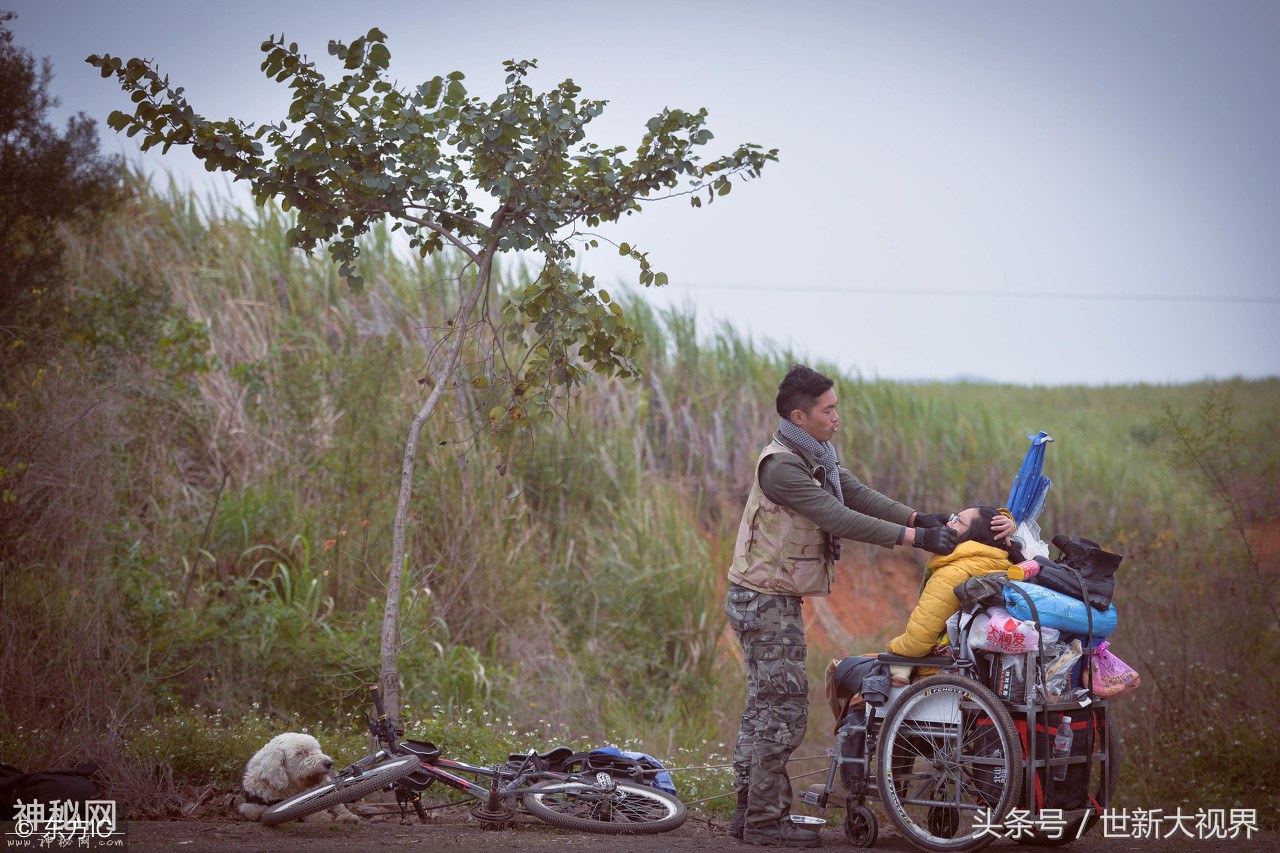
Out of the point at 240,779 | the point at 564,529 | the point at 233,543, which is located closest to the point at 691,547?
the point at 564,529

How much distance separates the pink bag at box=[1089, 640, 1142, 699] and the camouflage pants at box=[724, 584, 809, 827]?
4.55 feet

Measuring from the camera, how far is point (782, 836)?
5.82 meters

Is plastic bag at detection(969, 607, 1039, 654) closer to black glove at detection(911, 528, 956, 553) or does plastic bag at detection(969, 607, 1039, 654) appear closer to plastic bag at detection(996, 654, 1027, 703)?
plastic bag at detection(996, 654, 1027, 703)

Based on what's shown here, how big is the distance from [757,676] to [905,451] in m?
11.1

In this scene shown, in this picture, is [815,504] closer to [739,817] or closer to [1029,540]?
[1029,540]

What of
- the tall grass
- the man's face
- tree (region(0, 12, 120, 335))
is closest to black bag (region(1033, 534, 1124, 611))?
the man's face

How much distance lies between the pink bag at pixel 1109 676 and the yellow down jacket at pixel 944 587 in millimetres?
639

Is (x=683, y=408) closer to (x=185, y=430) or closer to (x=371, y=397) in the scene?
(x=371, y=397)

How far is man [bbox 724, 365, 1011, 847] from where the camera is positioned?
5.81 metres

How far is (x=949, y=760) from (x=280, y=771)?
3.39m

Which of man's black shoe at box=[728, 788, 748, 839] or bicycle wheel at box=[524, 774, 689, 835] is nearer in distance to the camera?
bicycle wheel at box=[524, 774, 689, 835]

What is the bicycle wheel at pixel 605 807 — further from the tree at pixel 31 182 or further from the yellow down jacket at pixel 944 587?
the tree at pixel 31 182

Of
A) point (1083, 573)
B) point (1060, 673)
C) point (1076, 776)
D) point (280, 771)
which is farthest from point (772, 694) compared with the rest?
point (280, 771)

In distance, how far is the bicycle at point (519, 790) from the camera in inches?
229
